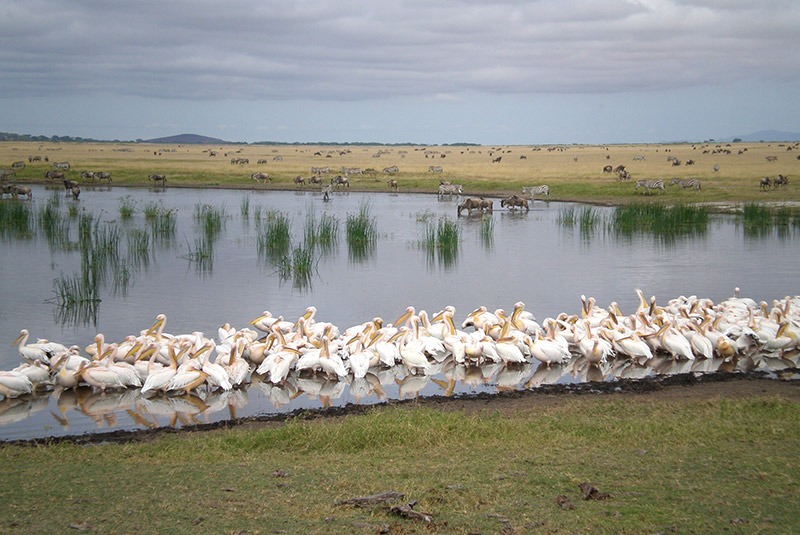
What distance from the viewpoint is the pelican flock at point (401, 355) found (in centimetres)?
1078

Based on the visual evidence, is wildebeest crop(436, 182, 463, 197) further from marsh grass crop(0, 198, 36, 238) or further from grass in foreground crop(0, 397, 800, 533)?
grass in foreground crop(0, 397, 800, 533)

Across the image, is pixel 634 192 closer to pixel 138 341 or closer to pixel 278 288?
pixel 278 288

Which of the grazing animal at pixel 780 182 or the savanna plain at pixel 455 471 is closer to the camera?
the savanna plain at pixel 455 471

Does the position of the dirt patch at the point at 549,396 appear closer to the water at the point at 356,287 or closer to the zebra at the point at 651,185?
the water at the point at 356,287

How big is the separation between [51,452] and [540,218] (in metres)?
27.4

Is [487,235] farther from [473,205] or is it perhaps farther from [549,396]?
[549,396]

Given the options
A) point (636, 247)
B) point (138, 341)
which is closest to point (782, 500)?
point (138, 341)

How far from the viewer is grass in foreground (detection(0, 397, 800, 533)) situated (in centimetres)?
539

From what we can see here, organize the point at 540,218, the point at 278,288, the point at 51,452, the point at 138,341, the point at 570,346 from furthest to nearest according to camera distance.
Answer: the point at 540,218 → the point at 278,288 → the point at 570,346 → the point at 138,341 → the point at 51,452

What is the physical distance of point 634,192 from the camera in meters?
40.1

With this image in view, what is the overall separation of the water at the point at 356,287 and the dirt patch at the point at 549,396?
731 mm

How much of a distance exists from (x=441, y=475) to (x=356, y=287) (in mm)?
12189

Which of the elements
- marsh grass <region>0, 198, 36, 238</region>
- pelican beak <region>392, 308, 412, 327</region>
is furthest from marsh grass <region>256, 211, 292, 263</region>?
pelican beak <region>392, 308, 412, 327</region>

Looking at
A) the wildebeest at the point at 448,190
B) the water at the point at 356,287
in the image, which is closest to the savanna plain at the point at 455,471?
the water at the point at 356,287
